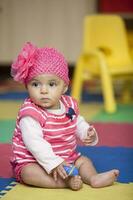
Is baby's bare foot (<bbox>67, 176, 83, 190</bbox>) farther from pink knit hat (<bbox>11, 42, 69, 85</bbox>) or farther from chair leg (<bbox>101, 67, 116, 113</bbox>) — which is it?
chair leg (<bbox>101, 67, 116, 113</bbox>)

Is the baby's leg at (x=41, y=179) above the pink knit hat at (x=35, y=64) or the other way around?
the other way around

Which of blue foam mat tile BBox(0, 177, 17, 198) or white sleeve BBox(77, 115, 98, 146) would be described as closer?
blue foam mat tile BBox(0, 177, 17, 198)

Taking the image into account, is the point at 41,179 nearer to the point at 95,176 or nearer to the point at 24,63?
the point at 95,176

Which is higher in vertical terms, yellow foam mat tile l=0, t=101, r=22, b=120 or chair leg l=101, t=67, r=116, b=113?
chair leg l=101, t=67, r=116, b=113

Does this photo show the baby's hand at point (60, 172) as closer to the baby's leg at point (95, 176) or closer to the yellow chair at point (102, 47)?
the baby's leg at point (95, 176)

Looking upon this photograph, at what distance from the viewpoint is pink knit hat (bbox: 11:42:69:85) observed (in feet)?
4.64

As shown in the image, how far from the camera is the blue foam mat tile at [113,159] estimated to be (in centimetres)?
150

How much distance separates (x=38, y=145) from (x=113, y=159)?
43cm

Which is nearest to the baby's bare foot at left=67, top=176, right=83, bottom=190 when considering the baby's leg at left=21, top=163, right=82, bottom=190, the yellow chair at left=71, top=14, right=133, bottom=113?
the baby's leg at left=21, top=163, right=82, bottom=190

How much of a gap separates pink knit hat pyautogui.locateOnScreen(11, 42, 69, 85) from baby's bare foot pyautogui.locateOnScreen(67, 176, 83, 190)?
0.31 meters

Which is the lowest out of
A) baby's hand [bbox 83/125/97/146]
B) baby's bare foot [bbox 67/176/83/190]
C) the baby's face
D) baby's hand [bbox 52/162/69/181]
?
baby's bare foot [bbox 67/176/83/190]

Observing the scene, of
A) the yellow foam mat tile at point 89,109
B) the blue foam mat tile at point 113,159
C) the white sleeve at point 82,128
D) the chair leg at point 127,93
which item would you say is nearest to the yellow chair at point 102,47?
the yellow foam mat tile at point 89,109

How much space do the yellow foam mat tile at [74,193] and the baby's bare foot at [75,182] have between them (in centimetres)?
1

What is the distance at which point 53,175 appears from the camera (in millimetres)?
1341
